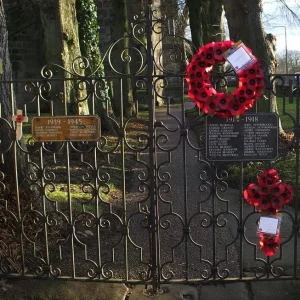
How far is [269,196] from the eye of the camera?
13.9ft

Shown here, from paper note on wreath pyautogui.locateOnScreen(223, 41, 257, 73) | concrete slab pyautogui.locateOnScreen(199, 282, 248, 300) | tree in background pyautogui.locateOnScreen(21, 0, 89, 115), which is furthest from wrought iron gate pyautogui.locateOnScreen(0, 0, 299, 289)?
tree in background pyautogui.locateOnScreen(21, 0, 89, 115)

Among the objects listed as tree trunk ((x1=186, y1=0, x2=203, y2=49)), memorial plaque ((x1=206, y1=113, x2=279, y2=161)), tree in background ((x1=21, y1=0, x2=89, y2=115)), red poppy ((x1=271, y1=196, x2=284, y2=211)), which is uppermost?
tree trunk ((x1=186, y1=0, x2=203, y2=49))

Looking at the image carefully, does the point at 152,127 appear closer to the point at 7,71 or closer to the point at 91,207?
the point at 7,71

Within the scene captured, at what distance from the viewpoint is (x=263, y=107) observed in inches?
369

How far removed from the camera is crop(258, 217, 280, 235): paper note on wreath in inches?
164

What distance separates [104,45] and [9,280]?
17841 millimetres

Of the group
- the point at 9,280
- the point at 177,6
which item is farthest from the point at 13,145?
the point at 177,6

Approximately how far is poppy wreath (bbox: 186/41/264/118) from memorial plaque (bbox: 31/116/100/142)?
36.5 inches

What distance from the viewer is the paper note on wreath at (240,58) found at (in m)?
4.02

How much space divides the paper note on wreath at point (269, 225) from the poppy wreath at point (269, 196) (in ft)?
0.18

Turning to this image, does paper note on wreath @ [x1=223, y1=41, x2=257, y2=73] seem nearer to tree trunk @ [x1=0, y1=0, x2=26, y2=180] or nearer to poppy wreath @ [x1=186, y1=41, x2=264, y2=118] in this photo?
poppy wreath @ [x1=186, y1=41, x2=264, y2=118]

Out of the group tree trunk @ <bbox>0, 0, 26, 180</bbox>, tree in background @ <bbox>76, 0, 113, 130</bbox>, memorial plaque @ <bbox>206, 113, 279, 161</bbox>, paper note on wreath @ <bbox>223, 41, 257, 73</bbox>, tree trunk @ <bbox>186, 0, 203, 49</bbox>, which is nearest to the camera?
paper note on wreath @ <bbox>223, 41, 257, 73</bbox>

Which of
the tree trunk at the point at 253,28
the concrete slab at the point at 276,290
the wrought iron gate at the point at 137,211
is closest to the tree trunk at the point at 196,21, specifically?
the tree trunk at the point at 253,28

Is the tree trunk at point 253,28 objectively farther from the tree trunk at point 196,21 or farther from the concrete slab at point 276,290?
the tree trunk at point 196,21
